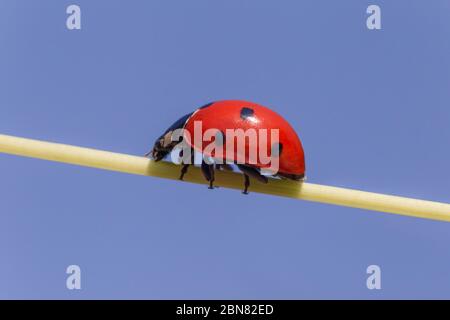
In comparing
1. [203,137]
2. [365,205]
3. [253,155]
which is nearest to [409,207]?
[365,205]

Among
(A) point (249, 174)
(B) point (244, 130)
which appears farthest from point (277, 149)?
(A) point (249, 174)

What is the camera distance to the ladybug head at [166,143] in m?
2.09

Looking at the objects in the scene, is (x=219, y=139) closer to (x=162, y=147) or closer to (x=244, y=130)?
(x=244, y=130)

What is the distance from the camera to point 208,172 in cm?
189

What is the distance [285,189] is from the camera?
71.6 inches

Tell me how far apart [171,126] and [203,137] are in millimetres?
255

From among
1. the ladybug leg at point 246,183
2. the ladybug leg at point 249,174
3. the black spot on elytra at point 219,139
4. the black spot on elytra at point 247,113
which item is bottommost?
the ladybug leg at point 246,183

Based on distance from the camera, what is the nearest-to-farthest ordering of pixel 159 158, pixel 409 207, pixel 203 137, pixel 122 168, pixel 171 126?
1. pixel 409 207
2. pixel 122 168
3. pixel 159 158
4. pixel 203 137
5. pixel 171 126

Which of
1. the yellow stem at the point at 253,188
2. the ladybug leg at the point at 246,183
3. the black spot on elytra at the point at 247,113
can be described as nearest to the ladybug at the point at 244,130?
the black spot on elytra at the point at 247,113

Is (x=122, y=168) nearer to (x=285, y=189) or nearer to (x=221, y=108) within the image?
(x=285, y=189)

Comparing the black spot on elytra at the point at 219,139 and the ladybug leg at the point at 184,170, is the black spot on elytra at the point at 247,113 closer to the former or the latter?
the black spot on elytra at the point at 219,139

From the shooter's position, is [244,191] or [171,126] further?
[171,126]

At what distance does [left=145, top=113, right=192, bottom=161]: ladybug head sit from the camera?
6.86ft

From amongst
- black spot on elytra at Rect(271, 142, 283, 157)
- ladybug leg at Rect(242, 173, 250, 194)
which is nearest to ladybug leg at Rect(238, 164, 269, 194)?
ladybug leg at Rect(242, 173, 250, 194)
